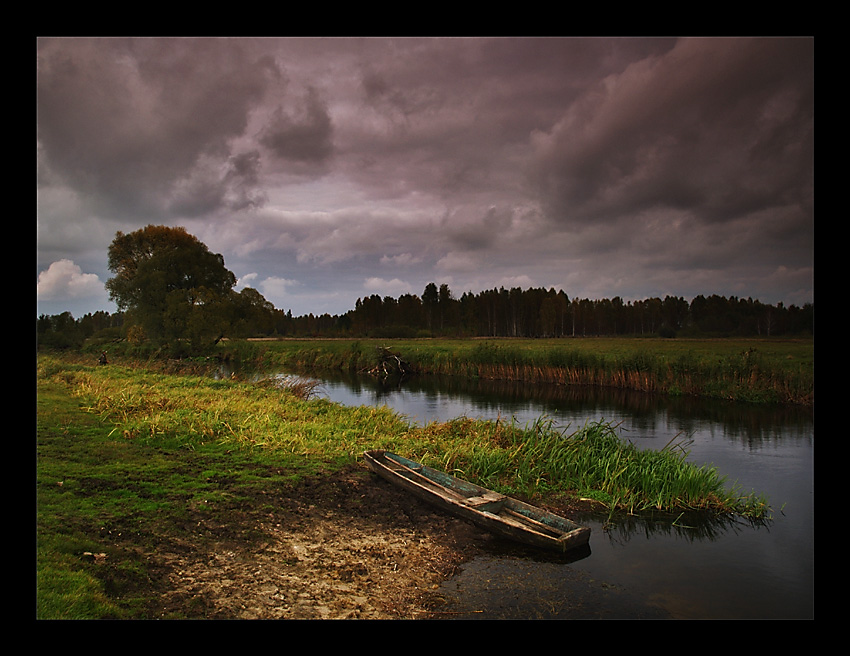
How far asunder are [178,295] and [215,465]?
95.9 feet

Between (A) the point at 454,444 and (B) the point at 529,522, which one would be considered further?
(A) the point at 454,444

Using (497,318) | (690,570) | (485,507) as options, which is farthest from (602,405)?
(497,318)

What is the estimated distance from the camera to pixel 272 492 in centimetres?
804

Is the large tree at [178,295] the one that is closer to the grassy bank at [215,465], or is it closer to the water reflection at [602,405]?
the water reflection at [602,405]

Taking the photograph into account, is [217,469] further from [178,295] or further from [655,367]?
[178,295]

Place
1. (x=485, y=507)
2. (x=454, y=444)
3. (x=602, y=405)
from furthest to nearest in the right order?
(x=602, y=405) → (x=454, y=444) → (x=485, y=507)

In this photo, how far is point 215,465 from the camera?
9.16 meters

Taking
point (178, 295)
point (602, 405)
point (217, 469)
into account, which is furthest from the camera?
point (178, 295)

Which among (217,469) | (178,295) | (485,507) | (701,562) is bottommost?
(701,562)

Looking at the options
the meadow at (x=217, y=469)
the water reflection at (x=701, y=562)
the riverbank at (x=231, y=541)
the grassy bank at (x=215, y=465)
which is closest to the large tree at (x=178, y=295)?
the meadow at (x=217, y=469)

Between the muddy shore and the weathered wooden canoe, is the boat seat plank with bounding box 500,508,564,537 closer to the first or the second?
the weathered wooden canoe
